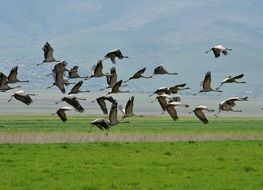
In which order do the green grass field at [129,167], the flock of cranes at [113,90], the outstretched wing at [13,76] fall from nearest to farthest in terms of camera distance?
1. the flock of cranes at [113,90]
2. the outstretched wing at [13,76]
3. the green grass field at [129,167]

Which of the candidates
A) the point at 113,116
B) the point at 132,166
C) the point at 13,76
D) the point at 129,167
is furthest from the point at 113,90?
the point at 132,166

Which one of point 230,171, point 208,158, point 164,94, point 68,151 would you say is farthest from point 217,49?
point 68,151

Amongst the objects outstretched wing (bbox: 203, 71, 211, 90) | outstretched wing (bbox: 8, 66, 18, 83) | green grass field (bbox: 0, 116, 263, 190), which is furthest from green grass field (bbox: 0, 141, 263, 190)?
outstretched wing (bbox: 203, 71, 211, 90)

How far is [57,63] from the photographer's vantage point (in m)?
16.8

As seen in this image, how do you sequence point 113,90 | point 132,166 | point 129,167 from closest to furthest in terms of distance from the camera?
point 113,90, point 129,167, point 132,166

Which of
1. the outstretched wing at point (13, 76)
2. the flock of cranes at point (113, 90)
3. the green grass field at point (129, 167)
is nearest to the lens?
the flock of cranes at point (113, 90)

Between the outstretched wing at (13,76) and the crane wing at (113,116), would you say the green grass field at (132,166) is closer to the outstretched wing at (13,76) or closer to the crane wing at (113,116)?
the crane wing at (113,116)

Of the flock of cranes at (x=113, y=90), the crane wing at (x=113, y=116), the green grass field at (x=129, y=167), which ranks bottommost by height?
the green grass field at (x=129, y=167)

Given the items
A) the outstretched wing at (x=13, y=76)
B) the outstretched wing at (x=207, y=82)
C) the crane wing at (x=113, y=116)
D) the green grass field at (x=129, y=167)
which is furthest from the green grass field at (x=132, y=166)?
the outstretched wing at (x=207, y=82)

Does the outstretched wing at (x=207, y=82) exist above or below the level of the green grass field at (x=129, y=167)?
above

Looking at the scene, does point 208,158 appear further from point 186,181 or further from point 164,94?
point 164,94

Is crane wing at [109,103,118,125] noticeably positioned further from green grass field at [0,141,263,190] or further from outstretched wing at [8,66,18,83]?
green grass field at [0,141,263,190]

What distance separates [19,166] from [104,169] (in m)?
3.11

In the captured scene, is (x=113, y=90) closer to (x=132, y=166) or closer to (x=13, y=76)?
(x=13, y=76)
